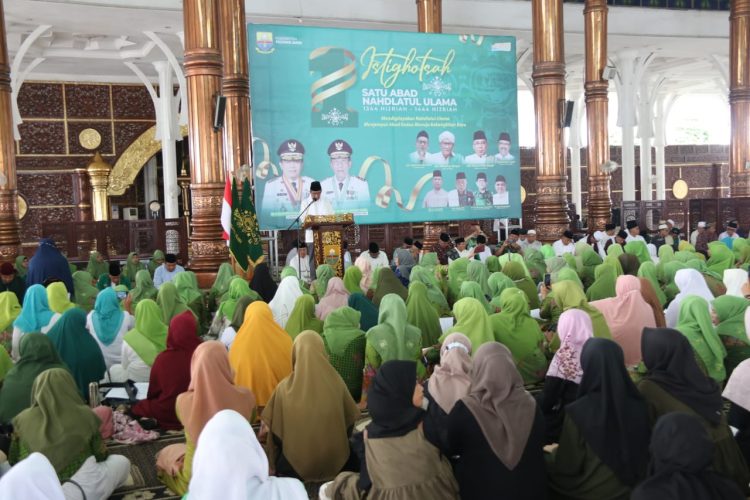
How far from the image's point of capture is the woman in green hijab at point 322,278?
6.30 metres

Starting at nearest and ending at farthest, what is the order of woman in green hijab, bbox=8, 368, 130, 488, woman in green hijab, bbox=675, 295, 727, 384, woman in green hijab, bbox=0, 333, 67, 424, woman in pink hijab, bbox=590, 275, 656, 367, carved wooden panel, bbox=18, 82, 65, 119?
1. woman in green hijab, bbox=8, 368, 130, 488
2. woman in green hijab, bbox=0, 333, 67, 424
3. woman in green hijab, bbox=675, 295, 727, 384
4. woman in pink hijab, bbox=590, 275, 656, 367
5. carved wooden panel, bbox=18, 82, 65, 119

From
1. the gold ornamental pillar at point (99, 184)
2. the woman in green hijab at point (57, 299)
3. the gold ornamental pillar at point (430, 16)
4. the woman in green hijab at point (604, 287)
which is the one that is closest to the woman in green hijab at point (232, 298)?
the woman in green hijab at point (57, 299)

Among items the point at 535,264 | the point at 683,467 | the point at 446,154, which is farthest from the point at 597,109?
the point at 683,467

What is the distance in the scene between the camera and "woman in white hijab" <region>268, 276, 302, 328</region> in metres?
5.36

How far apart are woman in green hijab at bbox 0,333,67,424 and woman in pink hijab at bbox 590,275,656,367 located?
9.61 ft

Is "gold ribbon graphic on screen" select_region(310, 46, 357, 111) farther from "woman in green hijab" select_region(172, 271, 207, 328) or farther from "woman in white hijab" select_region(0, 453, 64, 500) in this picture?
"woman in white hijab" select_region(0, 453, 64, 500)

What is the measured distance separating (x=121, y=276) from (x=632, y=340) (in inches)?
217

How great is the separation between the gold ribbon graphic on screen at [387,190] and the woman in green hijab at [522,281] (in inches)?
139

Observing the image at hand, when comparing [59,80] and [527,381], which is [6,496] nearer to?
[527,381]

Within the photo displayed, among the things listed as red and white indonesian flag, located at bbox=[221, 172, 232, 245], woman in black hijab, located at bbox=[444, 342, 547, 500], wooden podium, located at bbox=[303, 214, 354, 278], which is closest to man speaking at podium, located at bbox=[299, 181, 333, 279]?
wooden podium, located at bbox=[303, 214, 354, 278]

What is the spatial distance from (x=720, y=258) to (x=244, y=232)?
4500mm

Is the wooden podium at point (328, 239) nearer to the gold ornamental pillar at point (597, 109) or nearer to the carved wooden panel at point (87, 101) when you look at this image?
the gold ornamental pillar at point (597, 109)

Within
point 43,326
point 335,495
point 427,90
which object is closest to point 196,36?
point 427,90

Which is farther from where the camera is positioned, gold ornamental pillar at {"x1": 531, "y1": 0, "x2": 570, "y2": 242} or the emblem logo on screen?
gold ornamental pillar at {"x1": 531, "y1": 0, "x2": 570, "y2": 242}
